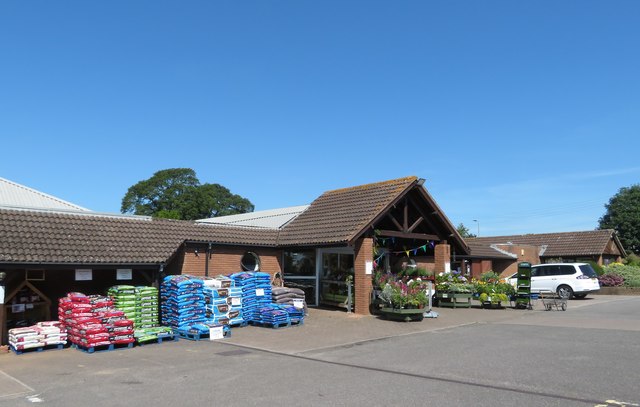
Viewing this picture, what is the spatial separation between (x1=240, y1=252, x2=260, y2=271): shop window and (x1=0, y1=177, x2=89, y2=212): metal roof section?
1073 cm

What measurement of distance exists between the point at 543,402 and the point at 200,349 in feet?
25.9

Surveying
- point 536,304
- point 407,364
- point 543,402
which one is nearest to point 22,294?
point 407,364

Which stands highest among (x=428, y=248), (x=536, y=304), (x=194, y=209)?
(x=194, y=209)

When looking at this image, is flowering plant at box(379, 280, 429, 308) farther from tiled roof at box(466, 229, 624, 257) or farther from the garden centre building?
tiled roof at box(466, 229, 624, 257)

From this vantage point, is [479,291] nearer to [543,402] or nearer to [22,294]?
[543,402]

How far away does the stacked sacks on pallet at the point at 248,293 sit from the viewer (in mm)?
16391

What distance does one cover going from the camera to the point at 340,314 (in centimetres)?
1867

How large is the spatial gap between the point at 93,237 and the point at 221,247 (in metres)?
4.62

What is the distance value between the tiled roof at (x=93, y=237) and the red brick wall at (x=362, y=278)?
4.13 meters

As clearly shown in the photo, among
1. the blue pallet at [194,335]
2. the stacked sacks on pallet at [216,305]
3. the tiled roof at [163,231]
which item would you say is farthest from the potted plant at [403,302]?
the blue pallet at [194,335]

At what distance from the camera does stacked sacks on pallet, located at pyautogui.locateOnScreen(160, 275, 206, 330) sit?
1466cm

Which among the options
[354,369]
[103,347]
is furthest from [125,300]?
[354,369]

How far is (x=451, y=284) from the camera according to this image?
22.2m

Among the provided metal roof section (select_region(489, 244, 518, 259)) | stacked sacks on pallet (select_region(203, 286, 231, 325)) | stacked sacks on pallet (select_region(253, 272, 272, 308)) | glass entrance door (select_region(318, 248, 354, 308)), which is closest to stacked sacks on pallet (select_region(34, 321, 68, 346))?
stacked sacks on pallet (select_region(203, 286, 231, 325))
